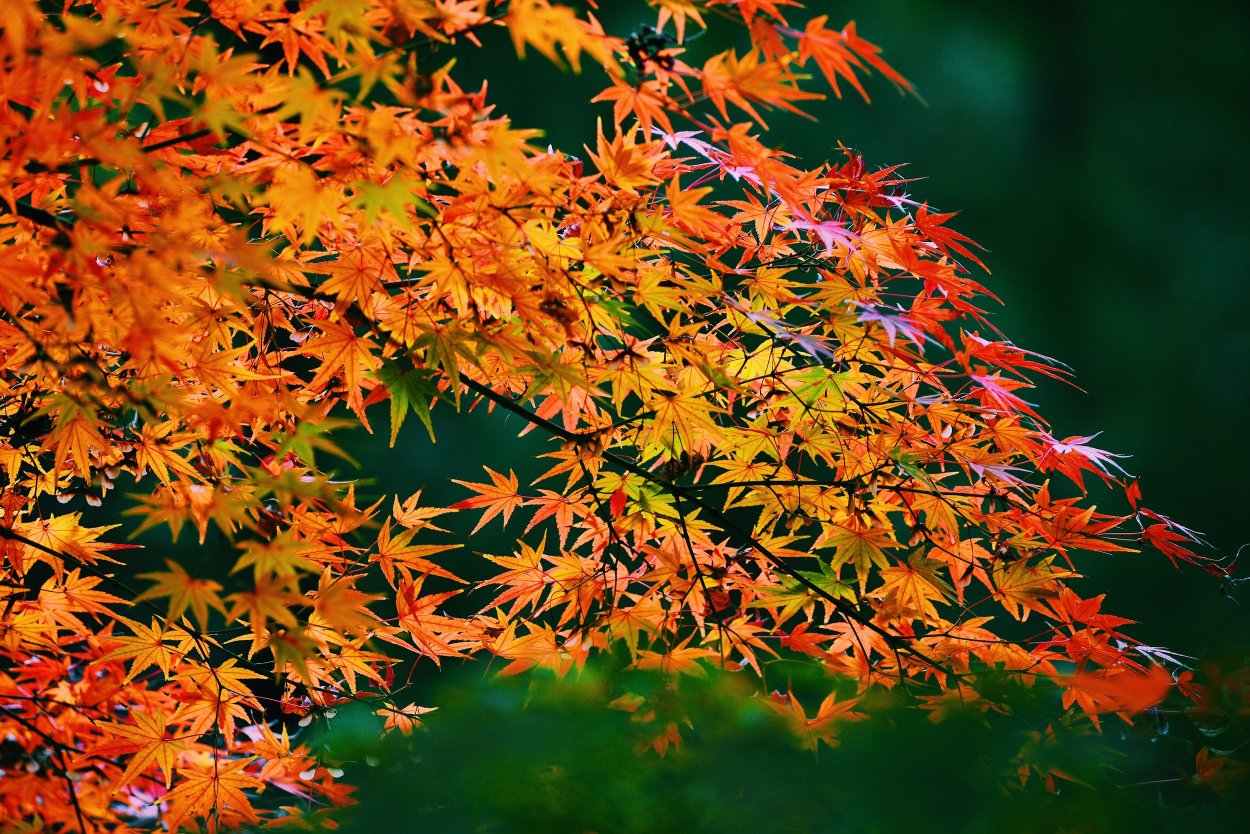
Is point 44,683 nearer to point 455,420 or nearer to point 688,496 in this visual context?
point 688,496

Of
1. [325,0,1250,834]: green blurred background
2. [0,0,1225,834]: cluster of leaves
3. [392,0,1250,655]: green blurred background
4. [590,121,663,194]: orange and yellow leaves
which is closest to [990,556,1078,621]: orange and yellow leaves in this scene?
[0,0,1225,834]: cluster of leaves

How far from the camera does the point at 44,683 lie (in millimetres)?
1854

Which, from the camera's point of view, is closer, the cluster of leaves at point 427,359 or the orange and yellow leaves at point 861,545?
the cluster of leaves at point 427,359

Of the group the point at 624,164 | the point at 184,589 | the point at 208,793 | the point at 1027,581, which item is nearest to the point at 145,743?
the point at 208,793

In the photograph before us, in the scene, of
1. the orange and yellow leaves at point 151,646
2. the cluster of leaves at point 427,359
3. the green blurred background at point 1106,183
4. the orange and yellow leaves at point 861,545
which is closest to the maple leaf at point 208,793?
the cluster of leaves at point 427,359

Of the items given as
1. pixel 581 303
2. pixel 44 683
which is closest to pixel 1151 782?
pixel 581 303

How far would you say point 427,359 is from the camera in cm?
130

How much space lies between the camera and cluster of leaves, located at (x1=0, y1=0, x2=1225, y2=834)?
3.49ft

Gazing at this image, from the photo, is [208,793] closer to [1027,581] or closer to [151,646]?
[151,646]

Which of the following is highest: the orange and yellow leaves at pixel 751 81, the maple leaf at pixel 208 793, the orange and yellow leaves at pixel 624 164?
the orange and yellow leaves at pixel 751 81

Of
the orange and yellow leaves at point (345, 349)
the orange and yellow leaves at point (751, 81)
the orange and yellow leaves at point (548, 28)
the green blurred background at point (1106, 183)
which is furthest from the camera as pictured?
the green blurred background at point (1106, 183)

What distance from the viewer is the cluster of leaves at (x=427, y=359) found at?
1.06 m

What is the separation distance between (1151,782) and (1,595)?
64.0 inches

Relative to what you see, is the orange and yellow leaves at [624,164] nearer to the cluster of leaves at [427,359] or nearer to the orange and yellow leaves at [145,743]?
the cluster of leaves at [427,359]
